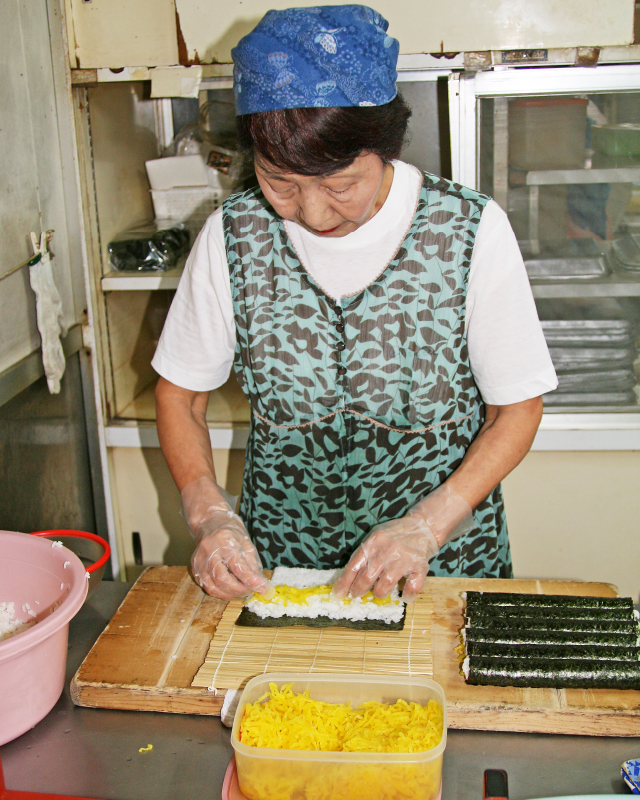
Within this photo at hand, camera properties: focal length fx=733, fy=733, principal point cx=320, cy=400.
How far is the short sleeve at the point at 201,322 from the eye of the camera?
1.50m

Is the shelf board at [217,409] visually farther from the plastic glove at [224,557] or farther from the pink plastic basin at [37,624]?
the pink plastic basin at [37,624]

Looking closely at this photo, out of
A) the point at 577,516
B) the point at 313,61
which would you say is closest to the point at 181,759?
the point at 313,61

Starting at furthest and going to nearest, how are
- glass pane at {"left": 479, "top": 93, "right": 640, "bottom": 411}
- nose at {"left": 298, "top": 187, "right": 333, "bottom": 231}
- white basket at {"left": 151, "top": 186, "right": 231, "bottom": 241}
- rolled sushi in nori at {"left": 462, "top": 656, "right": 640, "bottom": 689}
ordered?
white basket at {"left": 151, "top": 186, "right": 231, "bottom": 241} < glass pane at {"left": 479, "top": 93, "right": 640, "bottom": 411} < nose at {"left": 298, "top": 187, "right": 333, "bottom": 231} < rolled sushi in nori at {"left": 462, "top": 656, "right": 640, "bottom": 689}

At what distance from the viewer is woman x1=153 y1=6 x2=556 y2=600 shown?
131cm

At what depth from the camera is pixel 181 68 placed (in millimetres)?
2084

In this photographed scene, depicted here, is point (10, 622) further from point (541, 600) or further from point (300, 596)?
point (541, 600)

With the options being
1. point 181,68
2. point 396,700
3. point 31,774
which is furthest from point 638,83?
point 31,774

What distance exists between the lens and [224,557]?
1330mm

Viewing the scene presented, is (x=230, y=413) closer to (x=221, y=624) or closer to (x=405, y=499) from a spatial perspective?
(x=405, y=499)

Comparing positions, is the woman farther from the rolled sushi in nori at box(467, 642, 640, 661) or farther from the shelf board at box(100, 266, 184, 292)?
the shelf board at box(100, 266, 184, 292)

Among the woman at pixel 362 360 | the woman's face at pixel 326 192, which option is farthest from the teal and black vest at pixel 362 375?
the woman's face at pixel 326 192

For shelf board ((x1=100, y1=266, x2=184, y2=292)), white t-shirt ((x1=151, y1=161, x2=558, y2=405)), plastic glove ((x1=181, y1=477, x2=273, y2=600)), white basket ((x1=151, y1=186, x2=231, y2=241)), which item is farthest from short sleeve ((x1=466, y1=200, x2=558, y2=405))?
white basket ((x1=151, y1=186, x2=231, y2=241))

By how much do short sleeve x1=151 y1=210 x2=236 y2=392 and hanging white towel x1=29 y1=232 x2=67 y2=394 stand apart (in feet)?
1.90

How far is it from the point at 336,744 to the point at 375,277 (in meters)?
0.85
